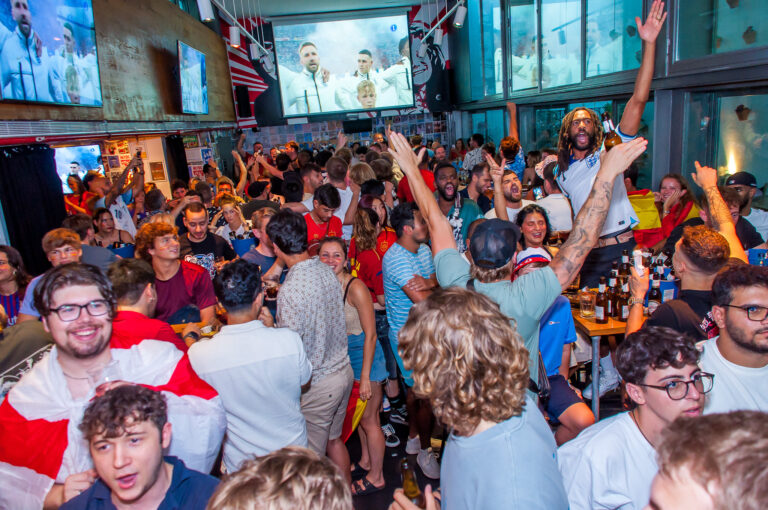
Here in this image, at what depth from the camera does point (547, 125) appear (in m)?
9.09

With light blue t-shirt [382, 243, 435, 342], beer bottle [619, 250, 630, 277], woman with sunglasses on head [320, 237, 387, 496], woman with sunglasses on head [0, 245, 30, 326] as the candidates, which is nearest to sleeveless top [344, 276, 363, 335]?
woman with sunglasses on head [320, 237, 387, 496]

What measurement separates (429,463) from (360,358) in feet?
2.78

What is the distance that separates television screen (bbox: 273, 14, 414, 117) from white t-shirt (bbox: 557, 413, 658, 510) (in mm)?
13459

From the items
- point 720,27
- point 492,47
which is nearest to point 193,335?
point 720,27

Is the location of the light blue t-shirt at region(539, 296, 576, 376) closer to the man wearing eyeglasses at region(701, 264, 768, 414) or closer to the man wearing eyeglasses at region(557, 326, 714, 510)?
the man wearing eyeglasses at region(701, 264, 768, 414)

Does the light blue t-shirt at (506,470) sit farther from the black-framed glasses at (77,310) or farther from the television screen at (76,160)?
the television screen at (76,160)

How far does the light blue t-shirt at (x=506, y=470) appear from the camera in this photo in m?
1.18

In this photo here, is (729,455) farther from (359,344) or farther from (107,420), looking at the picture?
(359,344)

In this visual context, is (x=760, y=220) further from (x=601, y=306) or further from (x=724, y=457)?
(x=724, y=457)

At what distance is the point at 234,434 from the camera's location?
2.15 m

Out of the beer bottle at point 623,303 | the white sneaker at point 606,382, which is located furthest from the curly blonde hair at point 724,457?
the white sneaker at point 606,382

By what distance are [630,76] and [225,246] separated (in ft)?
15.6

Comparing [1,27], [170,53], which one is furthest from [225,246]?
[170,53]

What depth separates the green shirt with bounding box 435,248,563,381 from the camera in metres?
1.78
